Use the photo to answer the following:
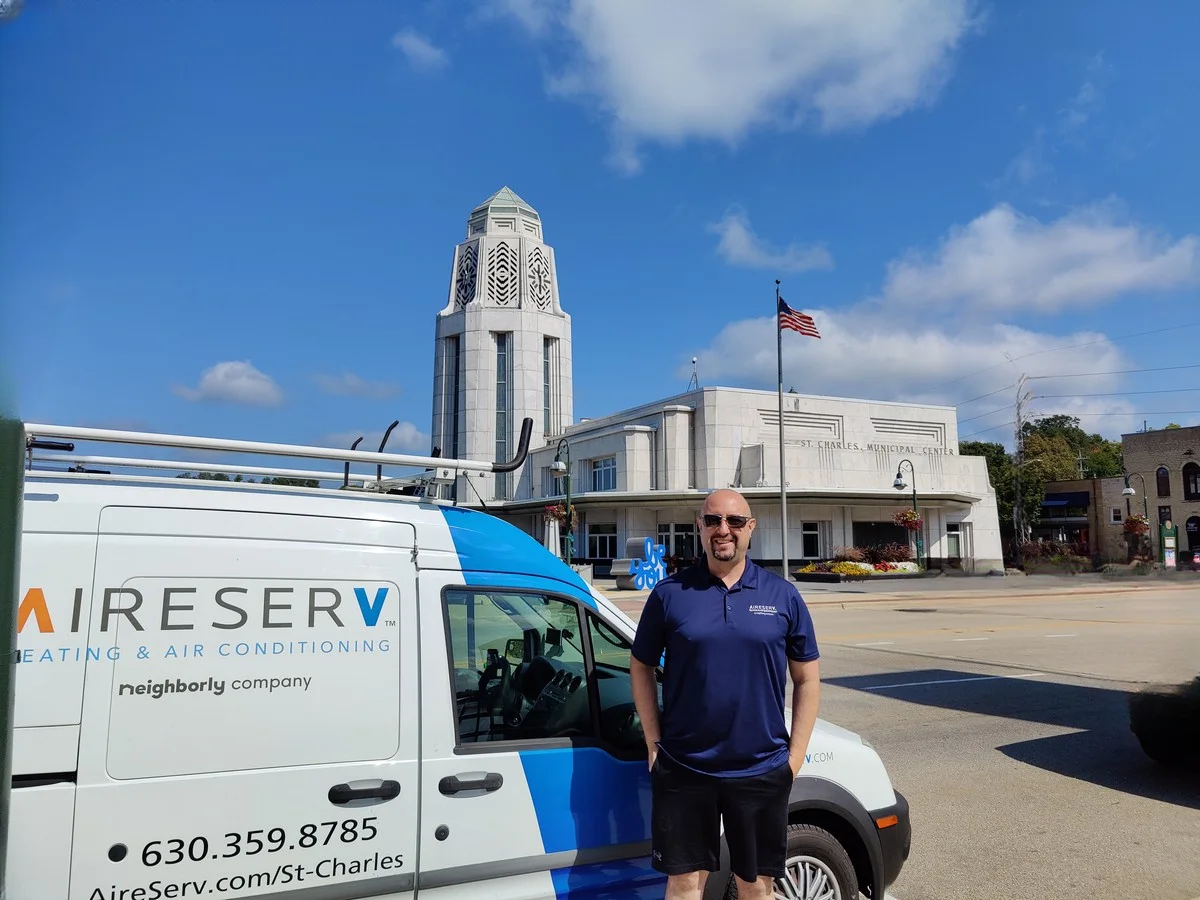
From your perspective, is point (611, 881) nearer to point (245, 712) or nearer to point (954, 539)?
point (245, 712)

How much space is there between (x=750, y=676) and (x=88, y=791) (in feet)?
6.93

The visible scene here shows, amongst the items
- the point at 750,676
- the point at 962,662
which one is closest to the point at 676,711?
the point at 750,676

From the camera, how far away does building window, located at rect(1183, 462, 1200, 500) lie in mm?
58094

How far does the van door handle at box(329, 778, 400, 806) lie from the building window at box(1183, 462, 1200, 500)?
69.7 meters

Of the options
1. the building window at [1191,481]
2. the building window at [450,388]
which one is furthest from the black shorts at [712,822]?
the building window at [1191,481]

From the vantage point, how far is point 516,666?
11.8 feet

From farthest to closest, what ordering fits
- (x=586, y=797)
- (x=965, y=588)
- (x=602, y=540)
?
(x=602, y=540)
(x=965, y=588)
(x=586, y=797)

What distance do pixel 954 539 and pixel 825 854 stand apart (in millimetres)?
53211

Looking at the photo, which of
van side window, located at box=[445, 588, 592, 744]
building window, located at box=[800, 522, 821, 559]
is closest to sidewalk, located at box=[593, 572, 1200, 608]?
building window, located at box=[800, 522, 821, 559]

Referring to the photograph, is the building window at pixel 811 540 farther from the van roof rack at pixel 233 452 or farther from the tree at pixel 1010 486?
the van roof rack at pixel 233 452

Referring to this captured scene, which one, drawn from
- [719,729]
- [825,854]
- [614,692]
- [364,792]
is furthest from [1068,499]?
[364,792]

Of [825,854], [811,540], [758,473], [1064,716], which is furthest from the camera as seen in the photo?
[811,540]

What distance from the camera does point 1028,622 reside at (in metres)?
20.9

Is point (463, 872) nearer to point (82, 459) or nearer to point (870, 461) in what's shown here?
point (82, 459)
